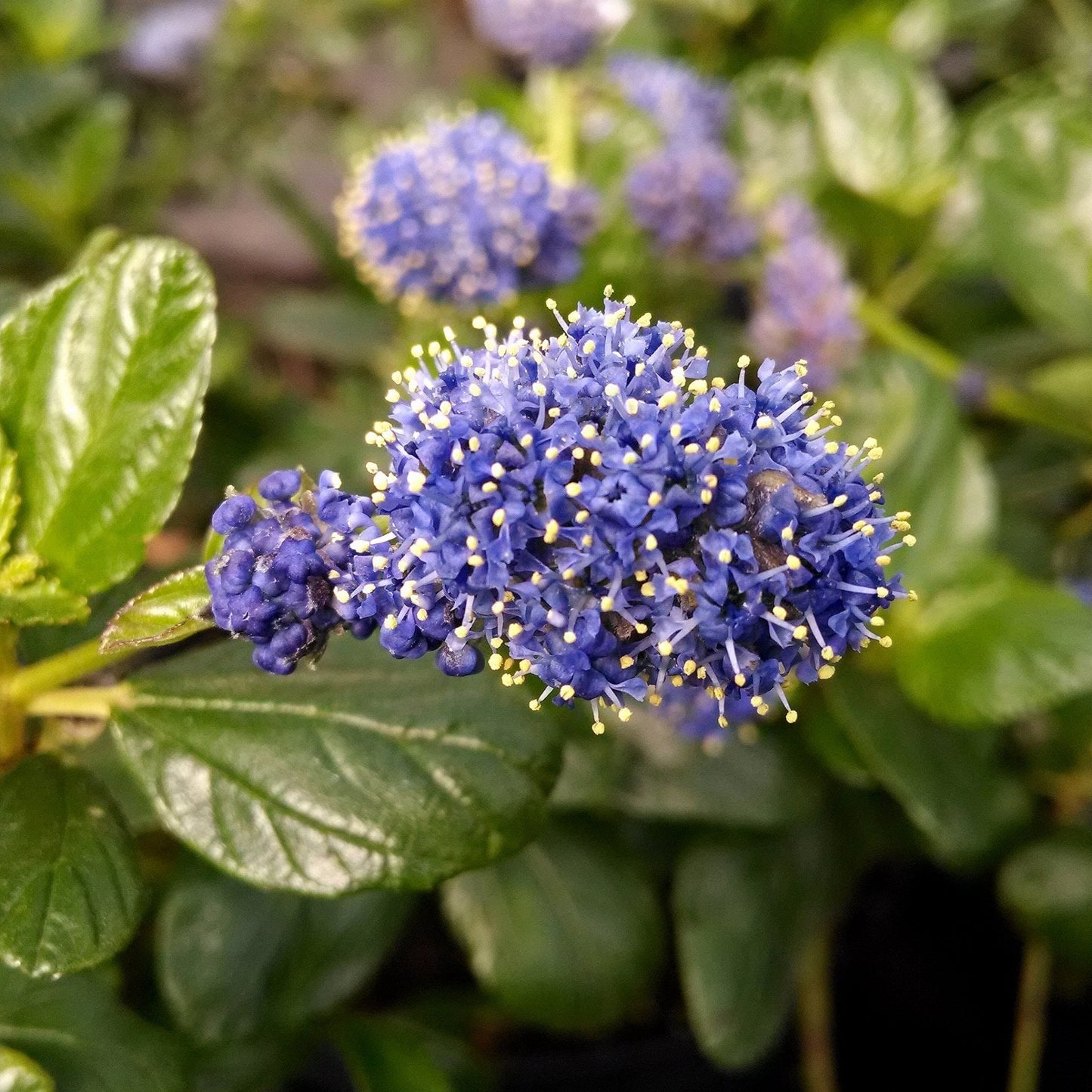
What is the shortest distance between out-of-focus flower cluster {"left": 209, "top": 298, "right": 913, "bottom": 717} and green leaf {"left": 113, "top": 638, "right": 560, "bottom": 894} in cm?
14

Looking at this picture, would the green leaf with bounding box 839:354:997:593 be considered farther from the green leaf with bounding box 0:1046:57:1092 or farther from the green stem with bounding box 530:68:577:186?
the green leaf with bounding box 0:1046:57:1092

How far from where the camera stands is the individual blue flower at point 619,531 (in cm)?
57

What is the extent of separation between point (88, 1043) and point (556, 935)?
50 cm

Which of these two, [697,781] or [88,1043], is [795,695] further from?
[88,1043]

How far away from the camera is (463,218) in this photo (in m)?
1.16

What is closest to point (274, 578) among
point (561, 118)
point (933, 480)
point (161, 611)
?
point (161, 611)

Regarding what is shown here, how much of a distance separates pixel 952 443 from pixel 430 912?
1.01m

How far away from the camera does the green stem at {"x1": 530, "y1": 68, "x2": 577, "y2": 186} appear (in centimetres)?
146

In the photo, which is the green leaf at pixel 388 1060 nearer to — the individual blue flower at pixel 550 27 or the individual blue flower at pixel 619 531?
the individual blue flower at pixel 619 531

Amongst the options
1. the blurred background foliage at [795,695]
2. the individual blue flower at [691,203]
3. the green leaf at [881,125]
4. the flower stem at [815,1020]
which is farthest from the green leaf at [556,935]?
the green leaf at [881,125]

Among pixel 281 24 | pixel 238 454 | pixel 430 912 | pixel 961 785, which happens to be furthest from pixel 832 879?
pixel 281 24

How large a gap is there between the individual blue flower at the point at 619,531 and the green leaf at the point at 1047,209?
86 centimetres

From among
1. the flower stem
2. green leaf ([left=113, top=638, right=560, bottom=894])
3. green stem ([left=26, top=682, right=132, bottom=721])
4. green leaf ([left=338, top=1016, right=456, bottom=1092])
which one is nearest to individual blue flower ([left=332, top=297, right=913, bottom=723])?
green leaf ([left=113, top=638, right=560, bottom=894])

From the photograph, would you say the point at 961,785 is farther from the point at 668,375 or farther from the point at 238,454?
the point at 238,454
